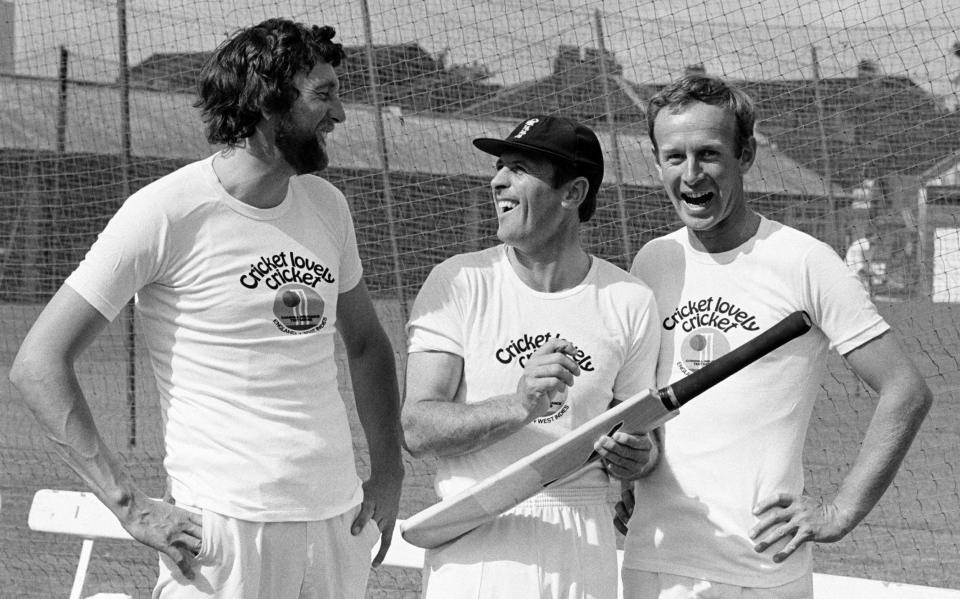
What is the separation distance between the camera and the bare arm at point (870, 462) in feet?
7.77

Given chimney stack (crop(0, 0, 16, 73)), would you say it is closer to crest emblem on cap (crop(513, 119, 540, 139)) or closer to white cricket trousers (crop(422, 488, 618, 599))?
crest emblem on cap (crop(513, 119, 540, 139))

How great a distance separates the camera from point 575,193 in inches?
101

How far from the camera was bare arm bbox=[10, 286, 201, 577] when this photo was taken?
2365 millimetres

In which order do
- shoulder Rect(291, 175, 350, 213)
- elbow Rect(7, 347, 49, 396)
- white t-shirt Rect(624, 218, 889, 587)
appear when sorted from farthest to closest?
shoulder Rect(291, 175, 350, 213)
white t-shirt Rect(624, 218, 889, 587)
elbow Rect(7, 347, 49, 396)

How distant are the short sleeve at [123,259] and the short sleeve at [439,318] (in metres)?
0.55

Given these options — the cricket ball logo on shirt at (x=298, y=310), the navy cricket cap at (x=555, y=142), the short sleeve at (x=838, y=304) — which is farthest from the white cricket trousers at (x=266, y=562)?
the short sleeve at (x=838, y=304)

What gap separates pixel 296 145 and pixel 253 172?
0.37 ft

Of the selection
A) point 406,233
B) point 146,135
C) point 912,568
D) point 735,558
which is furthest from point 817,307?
point 146,135

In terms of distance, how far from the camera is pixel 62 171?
33.1 ft

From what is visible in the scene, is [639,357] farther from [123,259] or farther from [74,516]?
[74,516]

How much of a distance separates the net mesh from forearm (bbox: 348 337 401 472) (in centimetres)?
371

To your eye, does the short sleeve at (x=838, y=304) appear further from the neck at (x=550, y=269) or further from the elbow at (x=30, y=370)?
the elbow at (x=30, y=370)

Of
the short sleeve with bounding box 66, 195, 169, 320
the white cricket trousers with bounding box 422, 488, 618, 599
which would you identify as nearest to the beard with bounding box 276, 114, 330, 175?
the short sleeve with bounding box 66, 195, 169, 320

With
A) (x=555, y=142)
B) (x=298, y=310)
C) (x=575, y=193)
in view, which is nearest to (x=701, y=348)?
(x=575, y=193)
